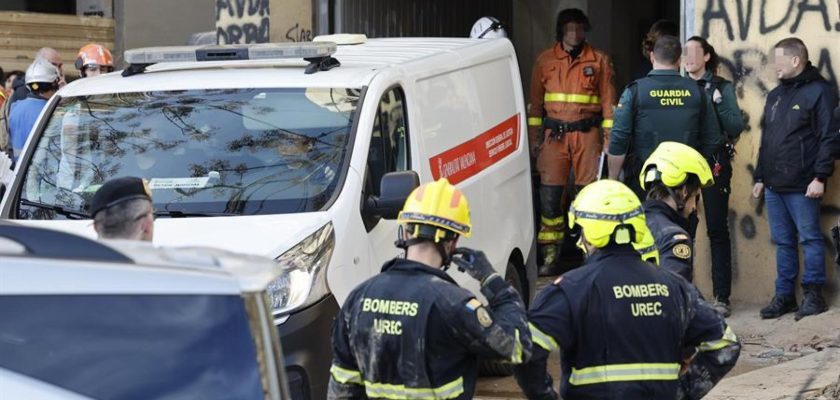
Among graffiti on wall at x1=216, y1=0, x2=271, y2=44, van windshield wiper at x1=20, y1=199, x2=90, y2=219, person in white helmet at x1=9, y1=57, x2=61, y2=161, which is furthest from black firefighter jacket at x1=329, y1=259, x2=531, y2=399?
graffiti on wall at x1=216, y1=0, x2=271, y2=44

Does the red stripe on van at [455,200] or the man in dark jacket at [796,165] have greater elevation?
the red stripe on van at [455,200]

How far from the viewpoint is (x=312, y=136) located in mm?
7094

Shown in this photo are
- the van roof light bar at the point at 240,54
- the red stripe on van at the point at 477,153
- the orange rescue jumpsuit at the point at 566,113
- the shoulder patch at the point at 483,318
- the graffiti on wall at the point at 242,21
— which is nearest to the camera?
the shoulder patch at the point at 483,318

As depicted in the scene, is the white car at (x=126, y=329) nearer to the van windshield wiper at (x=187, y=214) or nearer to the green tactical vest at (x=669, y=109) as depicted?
the van windshield wiper at (x=187, y=214)

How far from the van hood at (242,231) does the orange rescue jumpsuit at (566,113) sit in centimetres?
557

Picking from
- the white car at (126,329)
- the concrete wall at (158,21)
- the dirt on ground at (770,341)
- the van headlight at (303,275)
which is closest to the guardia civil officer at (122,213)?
the van headlight at (303,275)

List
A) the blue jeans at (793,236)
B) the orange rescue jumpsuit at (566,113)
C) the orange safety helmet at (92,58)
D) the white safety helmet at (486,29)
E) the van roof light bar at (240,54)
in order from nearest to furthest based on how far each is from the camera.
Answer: the van roof light bar at (240,54) → the blue jeans at (793,236) → the orange safety helmet at (92,58) → the orange rescue jumpsuit at (566,113) → the white safety helmet at (486,29)

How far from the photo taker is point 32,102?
412 inches

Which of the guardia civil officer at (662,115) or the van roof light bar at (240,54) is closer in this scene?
the van roof light bar at (240,54)

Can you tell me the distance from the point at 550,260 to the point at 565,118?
46.9 inches

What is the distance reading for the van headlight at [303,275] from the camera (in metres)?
6.09

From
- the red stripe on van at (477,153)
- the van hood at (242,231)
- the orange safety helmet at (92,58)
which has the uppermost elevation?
the orange safety helmet at (92,58)

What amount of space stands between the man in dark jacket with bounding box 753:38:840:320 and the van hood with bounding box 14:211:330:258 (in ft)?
13.6

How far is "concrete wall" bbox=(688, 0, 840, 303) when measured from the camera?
9.87 metres
